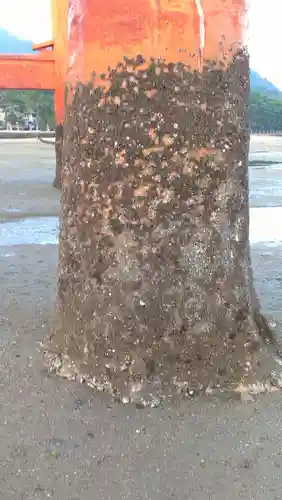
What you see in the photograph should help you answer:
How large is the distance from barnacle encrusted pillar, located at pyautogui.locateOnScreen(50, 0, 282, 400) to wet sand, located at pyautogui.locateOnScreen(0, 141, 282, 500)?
6.7 inches

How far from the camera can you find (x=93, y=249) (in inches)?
118

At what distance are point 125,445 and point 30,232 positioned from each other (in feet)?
18.3

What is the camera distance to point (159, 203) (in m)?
2.87

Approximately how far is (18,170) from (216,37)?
17.0 m

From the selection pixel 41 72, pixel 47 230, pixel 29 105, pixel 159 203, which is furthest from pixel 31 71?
pixel 29 105

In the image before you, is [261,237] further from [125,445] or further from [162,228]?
[125,445]

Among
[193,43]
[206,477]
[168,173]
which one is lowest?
[206,477]

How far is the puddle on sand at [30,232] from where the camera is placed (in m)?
7.21

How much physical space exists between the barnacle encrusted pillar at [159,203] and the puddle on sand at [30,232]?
418 cm

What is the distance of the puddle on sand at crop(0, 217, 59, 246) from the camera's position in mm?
7215

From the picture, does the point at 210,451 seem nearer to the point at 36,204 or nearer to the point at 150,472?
the point at 150,472

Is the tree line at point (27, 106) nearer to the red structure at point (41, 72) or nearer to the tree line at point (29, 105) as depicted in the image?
the tree line at point (29, 105)

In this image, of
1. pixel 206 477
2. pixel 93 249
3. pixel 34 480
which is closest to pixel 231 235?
pixel 93 249

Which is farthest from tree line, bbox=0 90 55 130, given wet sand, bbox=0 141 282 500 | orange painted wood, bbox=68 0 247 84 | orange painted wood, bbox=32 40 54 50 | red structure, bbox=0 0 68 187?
wet sand, bbox=0 141 282 500
